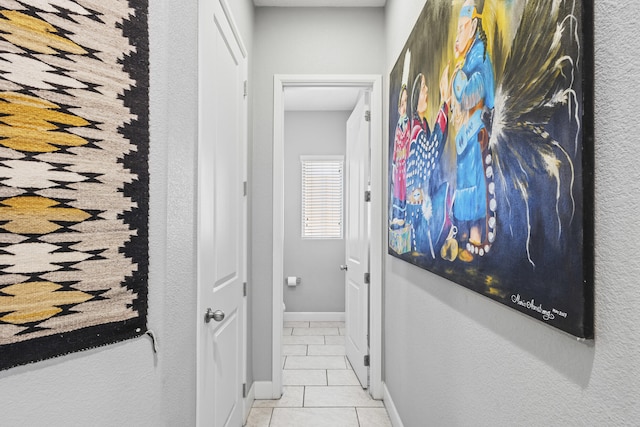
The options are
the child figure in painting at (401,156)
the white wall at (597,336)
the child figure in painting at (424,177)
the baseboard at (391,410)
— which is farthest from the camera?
the baseboard at (391,410)

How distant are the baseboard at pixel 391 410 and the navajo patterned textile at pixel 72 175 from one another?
1818 millimetres

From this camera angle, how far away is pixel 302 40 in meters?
2.99

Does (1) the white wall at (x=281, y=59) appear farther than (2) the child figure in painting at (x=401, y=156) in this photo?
Yes

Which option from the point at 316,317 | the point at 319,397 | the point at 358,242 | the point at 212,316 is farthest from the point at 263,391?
the point at 316,317

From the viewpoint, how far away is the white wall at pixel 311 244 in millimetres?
5289

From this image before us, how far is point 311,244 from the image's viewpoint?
532 centimetres

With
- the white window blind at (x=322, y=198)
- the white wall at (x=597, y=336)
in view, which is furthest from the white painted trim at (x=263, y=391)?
the white window blind at (x=322, y=198)

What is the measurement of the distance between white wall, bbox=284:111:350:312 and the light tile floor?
105 centimetres

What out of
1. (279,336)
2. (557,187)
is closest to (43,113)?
(557,187)

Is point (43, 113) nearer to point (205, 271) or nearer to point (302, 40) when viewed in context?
point (205, 271)

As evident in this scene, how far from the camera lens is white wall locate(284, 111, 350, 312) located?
5.29 metres

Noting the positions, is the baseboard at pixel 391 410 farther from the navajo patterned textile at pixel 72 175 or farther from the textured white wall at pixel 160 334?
the navajo patterned textile at pixel 72 175

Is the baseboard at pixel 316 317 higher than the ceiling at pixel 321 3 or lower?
lower

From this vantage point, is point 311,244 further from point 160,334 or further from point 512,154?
point 512,154
